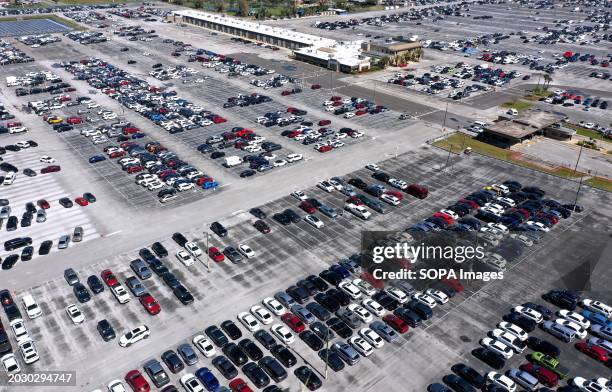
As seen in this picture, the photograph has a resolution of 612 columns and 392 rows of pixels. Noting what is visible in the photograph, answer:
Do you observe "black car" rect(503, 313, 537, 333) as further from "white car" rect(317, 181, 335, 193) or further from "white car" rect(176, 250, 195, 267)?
"white car" rect(176, 250, 195, 267)

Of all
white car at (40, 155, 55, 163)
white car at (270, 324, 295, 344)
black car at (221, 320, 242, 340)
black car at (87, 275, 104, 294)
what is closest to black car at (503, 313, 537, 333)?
white car at (270, 324, 295, 344)

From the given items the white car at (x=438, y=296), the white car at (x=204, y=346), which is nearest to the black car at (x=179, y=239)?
the white car at (x=204, y=346)

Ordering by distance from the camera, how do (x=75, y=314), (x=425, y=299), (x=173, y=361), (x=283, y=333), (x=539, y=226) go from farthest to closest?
(x=539, y=226) < (x=425, y=299) < (x=75, y=314) < (x=283, y=333) < (x=173, y=361)

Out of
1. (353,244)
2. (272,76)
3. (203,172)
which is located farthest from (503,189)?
(272,76)

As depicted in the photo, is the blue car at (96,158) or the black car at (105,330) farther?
the blue car at (96,158)

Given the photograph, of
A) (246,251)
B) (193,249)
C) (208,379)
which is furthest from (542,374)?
(193,249)

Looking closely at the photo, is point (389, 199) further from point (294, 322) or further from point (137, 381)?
point (137, 381)

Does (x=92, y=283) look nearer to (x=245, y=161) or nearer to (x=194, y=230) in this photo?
(x=194, y=230)

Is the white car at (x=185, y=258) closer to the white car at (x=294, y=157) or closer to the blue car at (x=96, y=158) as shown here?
the white car at (x=294, y=157)
